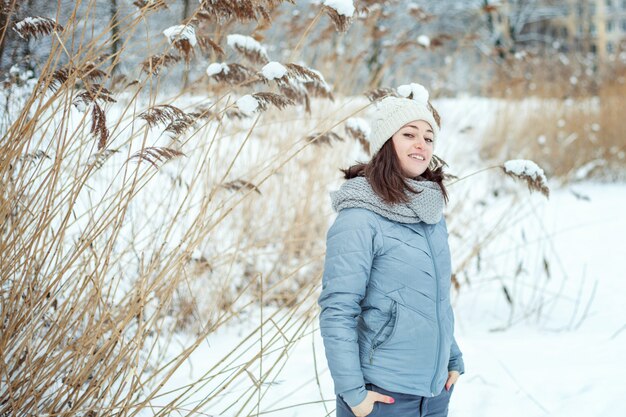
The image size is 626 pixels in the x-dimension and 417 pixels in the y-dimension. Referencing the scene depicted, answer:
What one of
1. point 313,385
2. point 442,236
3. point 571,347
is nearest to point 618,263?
point 571,347

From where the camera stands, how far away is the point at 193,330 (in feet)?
10.7

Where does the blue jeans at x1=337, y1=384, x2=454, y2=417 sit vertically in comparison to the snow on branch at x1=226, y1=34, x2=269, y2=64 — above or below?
below

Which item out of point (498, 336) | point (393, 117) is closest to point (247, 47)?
point (393, 117)

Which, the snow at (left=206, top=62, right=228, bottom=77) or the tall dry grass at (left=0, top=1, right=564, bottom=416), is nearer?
the tall dry grass at (left=0, top=1, right=564, bottom=416)

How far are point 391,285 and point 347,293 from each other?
126 millimetres

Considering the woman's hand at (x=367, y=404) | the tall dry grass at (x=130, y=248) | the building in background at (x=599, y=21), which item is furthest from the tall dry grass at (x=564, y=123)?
the building in background at (x=599, y=21)

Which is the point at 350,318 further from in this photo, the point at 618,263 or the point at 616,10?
the point at 616,10

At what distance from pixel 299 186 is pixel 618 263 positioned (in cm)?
232

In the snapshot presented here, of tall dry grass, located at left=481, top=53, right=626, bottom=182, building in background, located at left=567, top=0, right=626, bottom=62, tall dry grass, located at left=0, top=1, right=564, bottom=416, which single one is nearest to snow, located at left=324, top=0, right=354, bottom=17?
tall dry grass, located at left=0, top=1, right=564, bottom=416

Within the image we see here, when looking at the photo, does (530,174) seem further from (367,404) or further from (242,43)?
(242,43)

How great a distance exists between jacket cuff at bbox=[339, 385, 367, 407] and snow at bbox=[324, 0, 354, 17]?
40.2 inches

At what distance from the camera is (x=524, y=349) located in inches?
123

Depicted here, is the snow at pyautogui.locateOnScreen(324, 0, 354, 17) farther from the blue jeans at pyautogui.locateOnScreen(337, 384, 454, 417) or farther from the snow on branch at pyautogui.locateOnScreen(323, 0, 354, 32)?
the blue jeans at pyautogui.locateOnScreen(337, 384, 454, 417)

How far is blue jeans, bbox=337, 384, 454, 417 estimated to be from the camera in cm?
156
